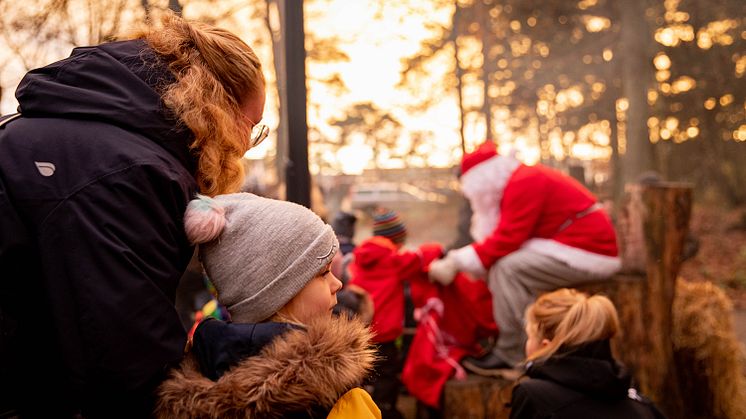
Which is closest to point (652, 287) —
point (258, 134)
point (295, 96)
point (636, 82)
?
point (295, 96)

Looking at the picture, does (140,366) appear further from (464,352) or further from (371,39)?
(371,39)

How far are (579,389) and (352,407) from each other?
1.56 meters

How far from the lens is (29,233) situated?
1.38 metres

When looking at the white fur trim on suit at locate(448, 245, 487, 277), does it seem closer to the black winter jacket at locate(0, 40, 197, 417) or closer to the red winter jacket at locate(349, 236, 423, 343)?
the red winter jacket at locate(349, 236, 423, 343)

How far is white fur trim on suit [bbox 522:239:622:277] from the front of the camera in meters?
4.32

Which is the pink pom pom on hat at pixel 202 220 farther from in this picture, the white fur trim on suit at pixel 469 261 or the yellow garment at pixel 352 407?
the white fur trim on suit at pixel 469 261

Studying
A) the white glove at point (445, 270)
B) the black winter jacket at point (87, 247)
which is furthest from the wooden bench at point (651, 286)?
the black winter jacket at point (87, 247)

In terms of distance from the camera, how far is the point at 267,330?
1571mm

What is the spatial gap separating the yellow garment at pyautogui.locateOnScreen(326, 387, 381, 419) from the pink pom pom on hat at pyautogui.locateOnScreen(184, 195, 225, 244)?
497 mm

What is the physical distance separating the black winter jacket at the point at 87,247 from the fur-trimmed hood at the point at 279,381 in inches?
3.0

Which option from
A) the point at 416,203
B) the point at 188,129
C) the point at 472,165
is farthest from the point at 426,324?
the point at 416,203

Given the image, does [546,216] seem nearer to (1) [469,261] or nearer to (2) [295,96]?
(1) [469,261]

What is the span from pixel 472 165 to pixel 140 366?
3.58 metres

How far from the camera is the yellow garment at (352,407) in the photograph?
5.03 ft
